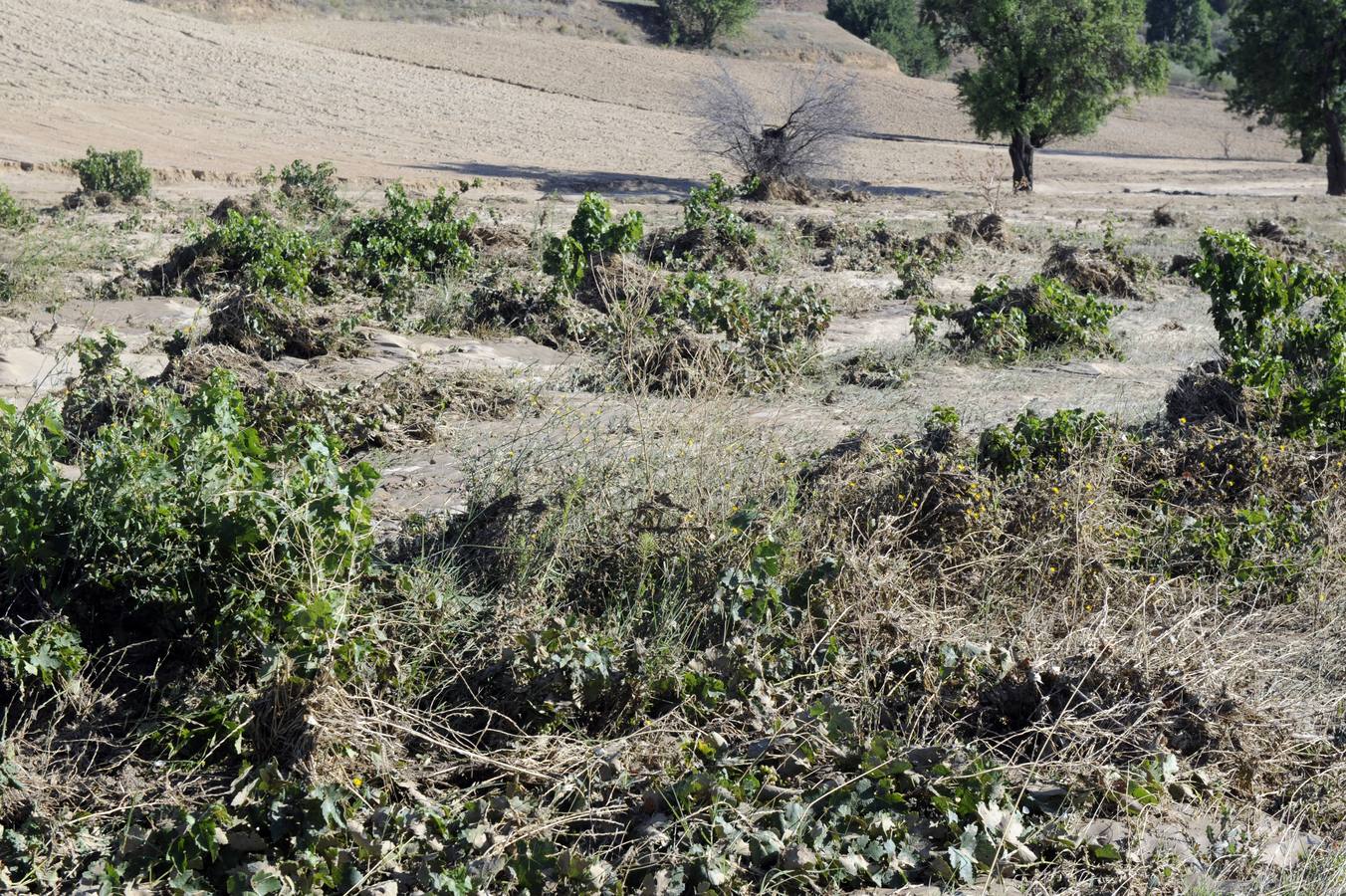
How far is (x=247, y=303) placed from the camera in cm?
777

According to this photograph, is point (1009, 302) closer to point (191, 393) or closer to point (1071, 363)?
point (1071, 363)

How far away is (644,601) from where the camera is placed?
4.46 m

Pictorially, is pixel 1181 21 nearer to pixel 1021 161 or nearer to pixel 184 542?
pixel 1021 161

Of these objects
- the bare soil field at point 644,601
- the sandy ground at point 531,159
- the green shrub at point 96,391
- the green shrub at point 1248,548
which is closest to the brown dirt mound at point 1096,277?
the sandy ground at point 531,159

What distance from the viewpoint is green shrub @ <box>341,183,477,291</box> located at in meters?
9.62

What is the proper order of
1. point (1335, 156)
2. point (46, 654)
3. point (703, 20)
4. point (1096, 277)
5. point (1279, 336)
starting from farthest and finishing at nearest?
1. point (703, 20)
2. point (1335, 156)
3. point (1096, 277)
4. point (1279, 336)
5. point (46, 654)

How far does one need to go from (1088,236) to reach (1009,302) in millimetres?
7921

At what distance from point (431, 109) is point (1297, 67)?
66.7ft

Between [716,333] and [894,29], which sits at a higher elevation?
[894,29]

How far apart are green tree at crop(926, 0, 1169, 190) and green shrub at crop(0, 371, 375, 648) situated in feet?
77.5

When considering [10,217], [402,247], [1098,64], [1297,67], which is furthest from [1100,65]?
[10,217]

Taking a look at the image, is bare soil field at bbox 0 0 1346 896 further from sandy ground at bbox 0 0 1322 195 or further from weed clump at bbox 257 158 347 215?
sandy ground at bbox 0 0 1322 195

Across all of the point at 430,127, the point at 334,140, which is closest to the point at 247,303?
the point at 334,140

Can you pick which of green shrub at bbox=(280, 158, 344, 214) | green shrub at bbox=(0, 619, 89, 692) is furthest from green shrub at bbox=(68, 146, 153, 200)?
green shrub at bbox=(0, 619, 89, 692)
